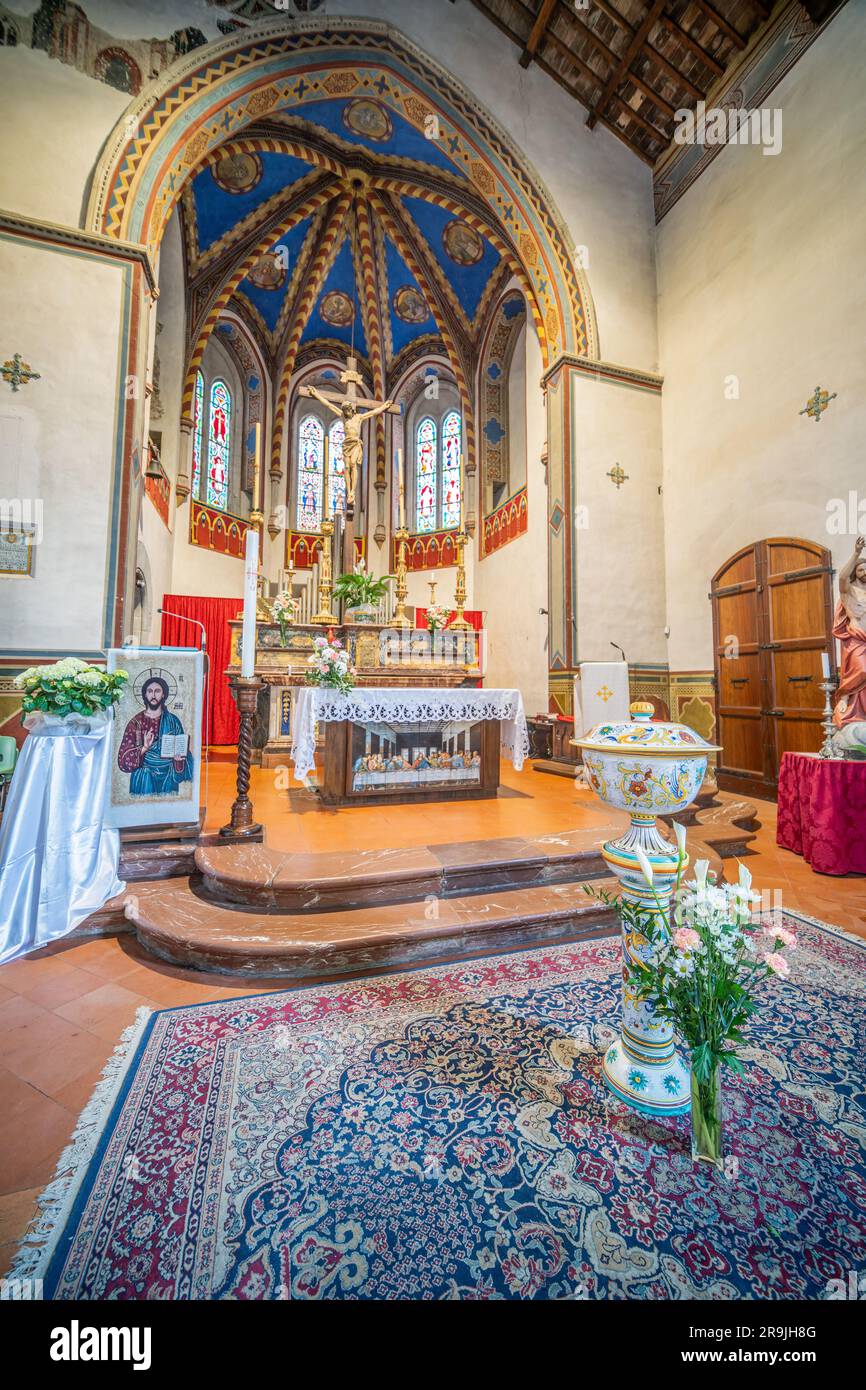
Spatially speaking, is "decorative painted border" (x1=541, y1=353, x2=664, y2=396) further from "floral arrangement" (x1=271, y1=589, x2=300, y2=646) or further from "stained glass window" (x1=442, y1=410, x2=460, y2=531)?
"stained glass window" (x1=442, y1=410, x2=460, y2=531)

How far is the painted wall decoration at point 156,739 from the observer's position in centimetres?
372

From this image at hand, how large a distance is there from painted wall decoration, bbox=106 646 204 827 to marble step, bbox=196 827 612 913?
1.60 feet

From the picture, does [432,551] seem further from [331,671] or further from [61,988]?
[61,988]

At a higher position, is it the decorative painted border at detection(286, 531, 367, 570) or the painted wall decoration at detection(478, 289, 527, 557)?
the painted wall decoration at detection(478, 289, 527, 557)

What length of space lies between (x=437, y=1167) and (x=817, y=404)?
7.23 metres

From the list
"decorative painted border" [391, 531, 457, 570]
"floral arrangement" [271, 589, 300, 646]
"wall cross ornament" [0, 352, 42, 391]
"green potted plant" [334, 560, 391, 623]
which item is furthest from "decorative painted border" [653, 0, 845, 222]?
"wall cross ornament" [0, 352, 42, 391]

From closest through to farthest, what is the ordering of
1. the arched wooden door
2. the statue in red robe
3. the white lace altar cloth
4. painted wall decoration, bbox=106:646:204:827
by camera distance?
painted wall decoration, bbox=106:646:204:827 → the statue in red robe → the white lace altar cloth → the arched wooden door

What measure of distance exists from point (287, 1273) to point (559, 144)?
11.6m

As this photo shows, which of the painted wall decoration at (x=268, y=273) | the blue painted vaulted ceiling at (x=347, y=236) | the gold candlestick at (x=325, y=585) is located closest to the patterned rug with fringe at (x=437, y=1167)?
the gold candlestick at (x=325, y=585)

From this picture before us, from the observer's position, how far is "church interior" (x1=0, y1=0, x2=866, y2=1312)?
1508 millimetres

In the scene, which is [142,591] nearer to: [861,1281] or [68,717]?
[68,717]

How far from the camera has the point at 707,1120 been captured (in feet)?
5.11

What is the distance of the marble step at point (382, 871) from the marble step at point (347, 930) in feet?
0.23

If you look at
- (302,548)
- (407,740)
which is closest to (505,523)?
(302,548)
